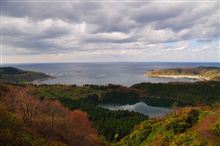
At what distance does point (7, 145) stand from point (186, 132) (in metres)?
40.7

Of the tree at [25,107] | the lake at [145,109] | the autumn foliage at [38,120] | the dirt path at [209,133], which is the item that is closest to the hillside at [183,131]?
the dirt path at [209,133]

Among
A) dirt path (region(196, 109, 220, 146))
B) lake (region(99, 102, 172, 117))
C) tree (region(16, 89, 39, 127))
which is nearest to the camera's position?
tree (region(16, 89, 39, 127))

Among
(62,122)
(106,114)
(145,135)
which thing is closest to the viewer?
(62,122)

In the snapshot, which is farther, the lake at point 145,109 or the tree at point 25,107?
the lake at point 145,109

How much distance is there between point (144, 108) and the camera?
18175 cm

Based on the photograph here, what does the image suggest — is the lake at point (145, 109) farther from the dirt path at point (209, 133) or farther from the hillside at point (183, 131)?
the dirt path at point (209, 133)

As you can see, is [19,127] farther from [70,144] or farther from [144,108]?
[144,108]

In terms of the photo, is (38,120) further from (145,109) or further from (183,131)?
(145,109)

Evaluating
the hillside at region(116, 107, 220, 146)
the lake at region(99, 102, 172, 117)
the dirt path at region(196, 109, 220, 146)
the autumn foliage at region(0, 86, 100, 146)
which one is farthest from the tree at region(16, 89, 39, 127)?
the lake at region(99, 102, 172, 117)

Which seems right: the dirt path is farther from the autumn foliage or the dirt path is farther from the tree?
the tree

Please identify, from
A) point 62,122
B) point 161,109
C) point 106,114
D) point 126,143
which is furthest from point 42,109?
point 161,109

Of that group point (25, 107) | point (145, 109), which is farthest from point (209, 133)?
point (145, 109)

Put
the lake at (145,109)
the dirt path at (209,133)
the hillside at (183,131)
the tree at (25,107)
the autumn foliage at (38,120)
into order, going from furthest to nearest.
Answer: the lake at (145,109) → the hillside at (183,131) → the dirt path at (209,133) → the tree at (25,107) → the autumn foliage at (38,120)

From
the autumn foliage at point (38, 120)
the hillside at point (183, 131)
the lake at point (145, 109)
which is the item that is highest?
the autumn foliage at point (38, 120)
